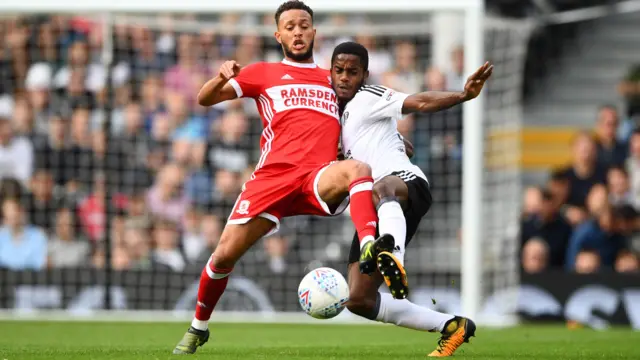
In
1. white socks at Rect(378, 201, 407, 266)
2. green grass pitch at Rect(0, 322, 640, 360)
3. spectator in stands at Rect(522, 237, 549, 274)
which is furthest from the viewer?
spectator in stands at Rect(522, 237, 549, 274)

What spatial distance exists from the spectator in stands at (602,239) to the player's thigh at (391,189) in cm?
708

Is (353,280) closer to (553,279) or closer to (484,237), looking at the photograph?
(553,279)

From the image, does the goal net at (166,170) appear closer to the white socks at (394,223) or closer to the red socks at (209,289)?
the red socks at (209,289)

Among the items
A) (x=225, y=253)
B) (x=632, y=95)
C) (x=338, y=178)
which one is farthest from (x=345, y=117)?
(x=632, y=95)

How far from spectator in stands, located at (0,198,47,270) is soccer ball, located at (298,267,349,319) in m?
8.31

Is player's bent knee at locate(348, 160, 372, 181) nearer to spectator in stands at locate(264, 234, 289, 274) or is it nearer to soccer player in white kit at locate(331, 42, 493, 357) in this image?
soccer player in white kit at locate(331, 42, 493, 357)

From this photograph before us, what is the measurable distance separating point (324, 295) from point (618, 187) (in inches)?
334

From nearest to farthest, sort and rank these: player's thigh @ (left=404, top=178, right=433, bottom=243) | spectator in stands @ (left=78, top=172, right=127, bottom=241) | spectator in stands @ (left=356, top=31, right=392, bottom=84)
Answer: player's thigh @ (left=404, top=178, right=433, bottom=243) < spectator in stands @ (left=78, top=172, right=127, bottom=241) < spectator in stands @ (left=356, top=31, right=392, bottom=84)

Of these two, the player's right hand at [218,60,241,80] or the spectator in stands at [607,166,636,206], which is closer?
the player's right hand at [218,60,241,80]

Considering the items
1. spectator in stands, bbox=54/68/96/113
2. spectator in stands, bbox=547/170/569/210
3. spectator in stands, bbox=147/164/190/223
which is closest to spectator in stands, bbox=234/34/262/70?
spectator in stands, bbox=147/164/190/223

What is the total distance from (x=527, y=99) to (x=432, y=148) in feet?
22.6

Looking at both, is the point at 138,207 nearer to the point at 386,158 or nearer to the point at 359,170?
the point at 386,158

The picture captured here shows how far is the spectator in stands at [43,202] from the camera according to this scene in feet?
50.2

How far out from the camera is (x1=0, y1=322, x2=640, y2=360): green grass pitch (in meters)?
8.17
